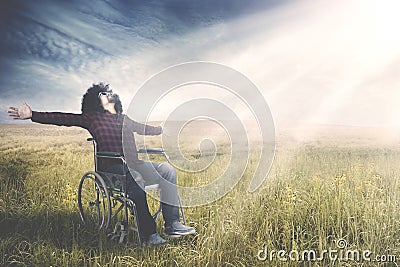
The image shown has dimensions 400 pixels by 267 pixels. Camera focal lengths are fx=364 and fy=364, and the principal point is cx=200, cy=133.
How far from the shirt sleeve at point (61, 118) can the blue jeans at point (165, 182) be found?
0.43 meters

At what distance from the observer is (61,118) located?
84.0 inches

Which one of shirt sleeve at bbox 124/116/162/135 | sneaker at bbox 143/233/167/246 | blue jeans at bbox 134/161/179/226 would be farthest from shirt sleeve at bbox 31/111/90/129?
sneaker at bbox 143/233/167/246

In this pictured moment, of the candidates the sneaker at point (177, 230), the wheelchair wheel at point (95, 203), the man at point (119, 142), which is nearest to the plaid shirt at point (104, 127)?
the man at point (119, 142)

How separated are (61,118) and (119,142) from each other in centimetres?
36

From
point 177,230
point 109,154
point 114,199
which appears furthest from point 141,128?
point 177,230

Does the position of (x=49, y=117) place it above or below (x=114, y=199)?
above

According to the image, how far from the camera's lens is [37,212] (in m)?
2.59

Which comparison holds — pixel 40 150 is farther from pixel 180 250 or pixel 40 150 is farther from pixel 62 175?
pixel 180 250

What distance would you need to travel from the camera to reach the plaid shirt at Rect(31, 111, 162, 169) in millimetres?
2121

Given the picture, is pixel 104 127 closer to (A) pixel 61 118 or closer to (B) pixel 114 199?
(A) pixel 61 118

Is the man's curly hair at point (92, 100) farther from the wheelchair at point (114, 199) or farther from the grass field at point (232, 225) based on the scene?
the grass field at point (232, 225)

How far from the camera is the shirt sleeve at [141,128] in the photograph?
→ 226 centimetres

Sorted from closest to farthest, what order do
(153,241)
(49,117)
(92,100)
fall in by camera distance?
(153,241) < (49,117) < (92,100)

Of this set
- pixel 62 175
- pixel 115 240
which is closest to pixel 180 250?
pixel 115 240
